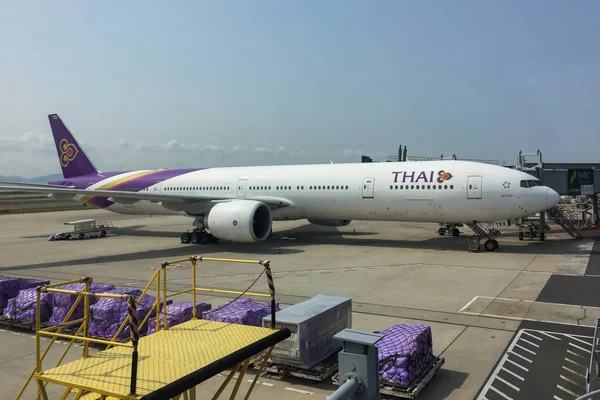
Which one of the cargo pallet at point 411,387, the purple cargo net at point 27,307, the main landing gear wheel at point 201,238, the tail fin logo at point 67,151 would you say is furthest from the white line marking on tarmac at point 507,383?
the tail fin logo at point 67,151

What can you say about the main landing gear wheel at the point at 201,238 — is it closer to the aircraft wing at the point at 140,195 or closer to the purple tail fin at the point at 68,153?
the aircraft wing at the point at 140,195

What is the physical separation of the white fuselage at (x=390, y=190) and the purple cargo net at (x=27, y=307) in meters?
13.8

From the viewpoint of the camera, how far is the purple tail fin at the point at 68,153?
97.8 ft

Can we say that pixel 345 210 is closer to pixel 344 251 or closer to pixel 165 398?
pixel 344 251

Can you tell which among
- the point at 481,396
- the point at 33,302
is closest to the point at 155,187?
Answer: the point at 33,302

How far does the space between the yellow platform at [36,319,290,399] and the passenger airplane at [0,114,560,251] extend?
15135 mm

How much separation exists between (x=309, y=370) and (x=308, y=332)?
60cm

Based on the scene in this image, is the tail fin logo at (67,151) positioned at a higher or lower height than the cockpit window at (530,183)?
higher

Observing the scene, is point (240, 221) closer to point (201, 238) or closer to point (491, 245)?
point (201, 238)

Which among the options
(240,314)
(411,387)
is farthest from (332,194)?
(411,387)

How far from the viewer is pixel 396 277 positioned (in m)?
14.5

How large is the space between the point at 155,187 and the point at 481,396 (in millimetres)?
24345

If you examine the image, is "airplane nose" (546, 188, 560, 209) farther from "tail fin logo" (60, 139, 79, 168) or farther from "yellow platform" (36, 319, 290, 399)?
"tail fin logo" (60, 139, 79, 168)

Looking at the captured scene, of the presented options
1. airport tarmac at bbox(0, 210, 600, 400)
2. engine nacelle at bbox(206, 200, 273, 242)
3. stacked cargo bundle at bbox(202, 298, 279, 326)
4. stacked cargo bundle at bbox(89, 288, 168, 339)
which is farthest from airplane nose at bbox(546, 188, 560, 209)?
stacked cargo bundle at bbox(89, 288, 168, 339)
